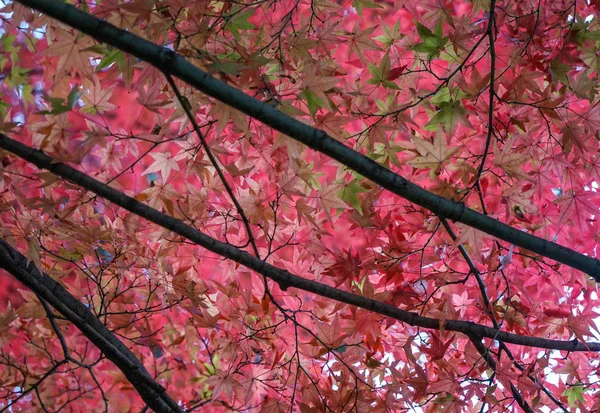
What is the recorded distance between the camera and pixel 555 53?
7.36 feet

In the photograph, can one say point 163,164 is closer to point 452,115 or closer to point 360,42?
point 360,42

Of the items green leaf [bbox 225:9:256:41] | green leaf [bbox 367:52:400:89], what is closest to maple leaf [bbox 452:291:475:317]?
green leaf [bbox 367:52:400:89]

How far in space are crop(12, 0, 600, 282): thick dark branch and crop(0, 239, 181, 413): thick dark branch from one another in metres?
1.12

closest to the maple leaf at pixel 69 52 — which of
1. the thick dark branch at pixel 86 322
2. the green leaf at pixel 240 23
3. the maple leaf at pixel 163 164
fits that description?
the maple leaf at pixel 163 164

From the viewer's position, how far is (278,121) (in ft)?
4.41

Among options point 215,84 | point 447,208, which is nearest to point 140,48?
point 215,84

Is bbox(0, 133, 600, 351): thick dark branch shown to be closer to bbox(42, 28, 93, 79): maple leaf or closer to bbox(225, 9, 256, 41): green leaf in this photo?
bbox(42, 28, 93, 79): maple leaf

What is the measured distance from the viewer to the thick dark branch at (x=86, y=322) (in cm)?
199

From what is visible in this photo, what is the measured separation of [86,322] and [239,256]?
884 mm

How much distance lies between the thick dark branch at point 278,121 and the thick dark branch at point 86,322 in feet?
3.66

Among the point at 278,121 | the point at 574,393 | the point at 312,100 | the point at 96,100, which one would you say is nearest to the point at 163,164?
the point at 96,100

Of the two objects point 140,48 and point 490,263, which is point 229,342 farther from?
point 140,48

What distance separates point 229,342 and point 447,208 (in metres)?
1.29

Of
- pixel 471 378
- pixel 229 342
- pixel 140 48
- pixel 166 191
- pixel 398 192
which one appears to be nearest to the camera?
pixel 140 48
